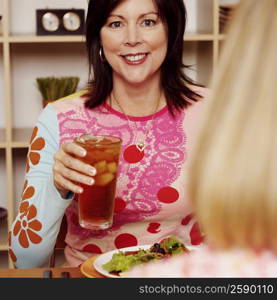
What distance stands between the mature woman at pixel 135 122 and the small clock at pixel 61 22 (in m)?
0.97

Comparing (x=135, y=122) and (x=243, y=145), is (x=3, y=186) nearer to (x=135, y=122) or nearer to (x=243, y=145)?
(x=135, y=122)

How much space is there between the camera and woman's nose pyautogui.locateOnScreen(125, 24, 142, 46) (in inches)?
72.2

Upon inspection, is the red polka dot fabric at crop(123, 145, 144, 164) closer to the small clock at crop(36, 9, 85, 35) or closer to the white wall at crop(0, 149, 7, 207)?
the small clock at crop(36, 9, 85, 35)

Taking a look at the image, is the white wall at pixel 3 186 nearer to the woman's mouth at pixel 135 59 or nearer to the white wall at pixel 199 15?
the white wall at pixel 199 15

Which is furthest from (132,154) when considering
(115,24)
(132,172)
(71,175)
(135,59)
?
(71,175)

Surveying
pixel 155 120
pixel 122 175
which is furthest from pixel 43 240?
pixel 155 120

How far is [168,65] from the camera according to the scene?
1.99 meters

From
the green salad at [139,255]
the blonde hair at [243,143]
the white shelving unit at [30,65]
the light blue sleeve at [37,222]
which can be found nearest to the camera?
the blonde hair at [243,143]

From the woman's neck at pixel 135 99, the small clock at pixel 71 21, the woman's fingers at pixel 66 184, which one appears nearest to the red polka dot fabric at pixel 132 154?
the woman's neck at pixel 135 99

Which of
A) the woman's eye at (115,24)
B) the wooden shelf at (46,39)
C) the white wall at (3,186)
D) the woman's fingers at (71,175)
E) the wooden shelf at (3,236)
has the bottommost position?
the wooden shelf at (3,236)

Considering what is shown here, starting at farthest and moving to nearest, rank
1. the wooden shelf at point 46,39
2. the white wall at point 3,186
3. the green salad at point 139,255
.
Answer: the white wall at point 3,186 → the wooden shelf at point 46,39 → the green salad at point 139,255

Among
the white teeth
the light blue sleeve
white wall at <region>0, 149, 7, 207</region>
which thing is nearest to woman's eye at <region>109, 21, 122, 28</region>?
the white teeth

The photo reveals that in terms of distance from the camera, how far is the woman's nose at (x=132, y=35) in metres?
1.83

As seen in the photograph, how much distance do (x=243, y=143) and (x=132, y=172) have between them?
4.40ft
